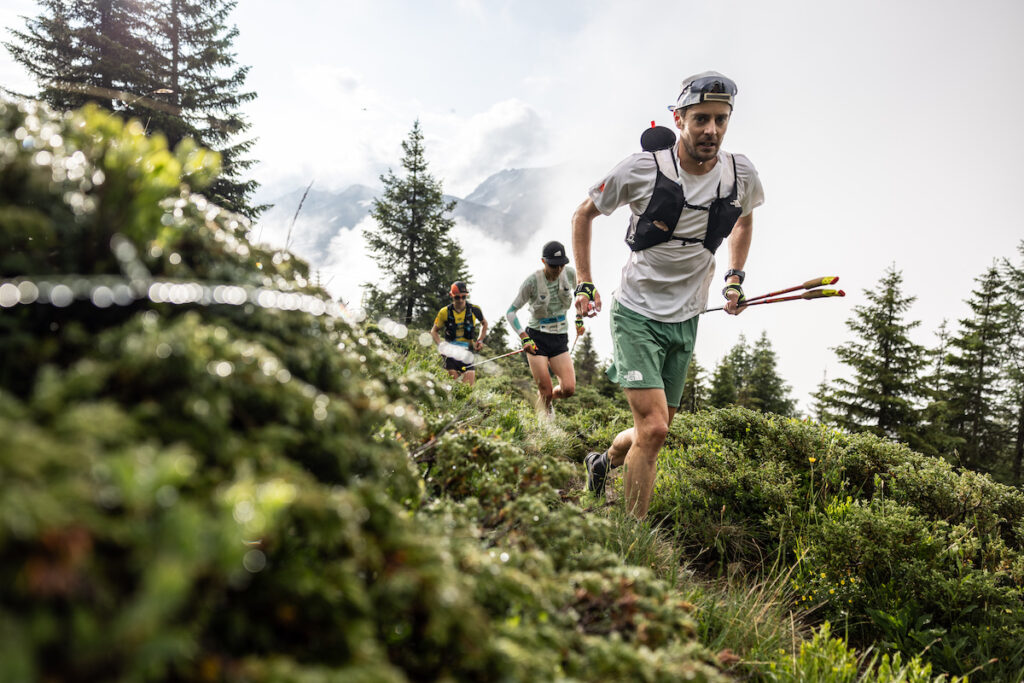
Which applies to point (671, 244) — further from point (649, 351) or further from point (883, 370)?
point (883, 370)

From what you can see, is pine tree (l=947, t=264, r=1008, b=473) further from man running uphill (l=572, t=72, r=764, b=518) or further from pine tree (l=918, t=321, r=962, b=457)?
man running uphill (l=572, t=72, r=764, b=518)

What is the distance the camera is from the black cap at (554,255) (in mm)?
7414

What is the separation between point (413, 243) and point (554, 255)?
22.6m

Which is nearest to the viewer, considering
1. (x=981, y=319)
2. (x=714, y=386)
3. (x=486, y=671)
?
(x=486, y=671)

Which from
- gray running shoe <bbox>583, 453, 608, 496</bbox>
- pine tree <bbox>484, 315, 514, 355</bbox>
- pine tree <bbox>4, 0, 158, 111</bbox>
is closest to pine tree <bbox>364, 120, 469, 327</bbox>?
pine tree <bbox>484, 315, 514, 355</bbox>

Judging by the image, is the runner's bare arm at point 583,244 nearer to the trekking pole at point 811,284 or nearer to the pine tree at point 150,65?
the trekking pole at point 811,284

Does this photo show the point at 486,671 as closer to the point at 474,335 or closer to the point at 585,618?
the point at 585,618

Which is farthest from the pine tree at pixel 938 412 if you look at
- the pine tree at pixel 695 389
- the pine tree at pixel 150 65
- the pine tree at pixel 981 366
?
the pine tree at pixel 150 65

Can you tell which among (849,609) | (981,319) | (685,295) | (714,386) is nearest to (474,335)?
(685,295)

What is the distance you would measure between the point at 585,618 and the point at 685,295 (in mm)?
2747

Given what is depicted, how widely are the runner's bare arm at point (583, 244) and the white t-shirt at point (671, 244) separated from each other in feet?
0.32

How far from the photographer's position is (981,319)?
85.9ft

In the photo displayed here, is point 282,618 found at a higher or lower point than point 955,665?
higher

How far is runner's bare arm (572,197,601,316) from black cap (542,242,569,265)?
139 inches
